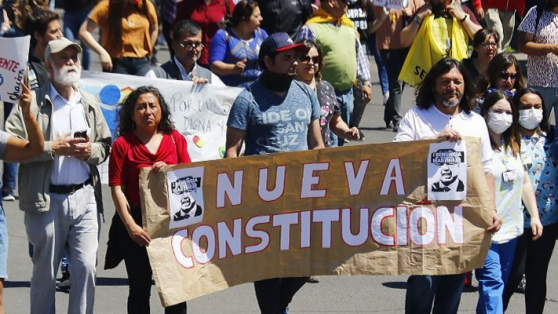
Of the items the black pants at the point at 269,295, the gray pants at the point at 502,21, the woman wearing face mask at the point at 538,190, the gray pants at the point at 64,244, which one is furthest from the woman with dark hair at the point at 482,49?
the gray pants at the point at 64,244

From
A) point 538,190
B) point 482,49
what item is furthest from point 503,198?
point 482,49

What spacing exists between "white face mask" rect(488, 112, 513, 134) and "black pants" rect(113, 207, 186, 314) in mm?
2238

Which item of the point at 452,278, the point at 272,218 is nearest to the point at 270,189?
the point at 272,218

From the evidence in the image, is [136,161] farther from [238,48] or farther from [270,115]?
[238,48]

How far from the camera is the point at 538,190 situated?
7555 millimetres

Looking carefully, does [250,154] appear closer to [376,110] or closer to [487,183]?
[487,183]

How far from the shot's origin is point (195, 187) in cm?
666

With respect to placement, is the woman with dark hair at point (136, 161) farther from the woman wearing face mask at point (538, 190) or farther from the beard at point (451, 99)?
the woman wearing face mask at point (538, 190)

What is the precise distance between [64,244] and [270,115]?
4.76 feet

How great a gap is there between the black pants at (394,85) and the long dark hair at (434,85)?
281 inches

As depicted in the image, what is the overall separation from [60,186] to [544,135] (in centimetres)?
317

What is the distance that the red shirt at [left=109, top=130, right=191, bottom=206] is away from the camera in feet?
22.1

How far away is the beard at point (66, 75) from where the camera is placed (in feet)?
22.2

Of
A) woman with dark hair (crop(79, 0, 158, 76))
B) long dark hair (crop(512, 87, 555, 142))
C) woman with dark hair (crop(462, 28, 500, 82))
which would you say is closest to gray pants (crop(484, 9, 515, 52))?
woman with dark hair (crop(462, 28, 500, 82))
